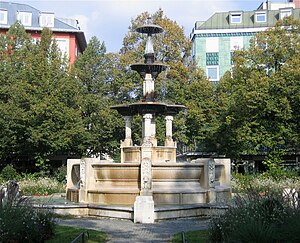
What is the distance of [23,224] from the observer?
10086 millimetres

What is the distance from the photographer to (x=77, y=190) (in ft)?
63.1

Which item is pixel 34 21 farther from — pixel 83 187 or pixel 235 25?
pixel 83 187

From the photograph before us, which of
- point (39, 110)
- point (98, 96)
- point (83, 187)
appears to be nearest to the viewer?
Answer: point (83, 187)

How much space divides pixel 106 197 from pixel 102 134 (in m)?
20.9

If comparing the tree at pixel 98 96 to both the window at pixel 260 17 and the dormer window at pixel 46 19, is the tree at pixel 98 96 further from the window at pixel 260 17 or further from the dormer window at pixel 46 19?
the window at pixel 260 17

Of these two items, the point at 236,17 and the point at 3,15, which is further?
the point at 236,17

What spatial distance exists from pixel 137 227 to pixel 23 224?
15.4 ft

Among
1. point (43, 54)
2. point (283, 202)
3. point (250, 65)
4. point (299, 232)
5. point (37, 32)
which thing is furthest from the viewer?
point (37, 32)

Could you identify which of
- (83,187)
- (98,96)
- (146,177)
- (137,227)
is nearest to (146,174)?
(146,177)

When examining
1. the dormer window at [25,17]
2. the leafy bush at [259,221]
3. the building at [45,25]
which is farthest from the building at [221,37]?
the leafy bush at [259,221]

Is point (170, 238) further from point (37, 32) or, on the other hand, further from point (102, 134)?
point (37, 32)

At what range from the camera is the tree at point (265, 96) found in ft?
112

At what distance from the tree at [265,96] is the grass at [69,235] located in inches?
914

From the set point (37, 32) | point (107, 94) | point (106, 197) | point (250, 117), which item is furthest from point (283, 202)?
point (37, 32)
